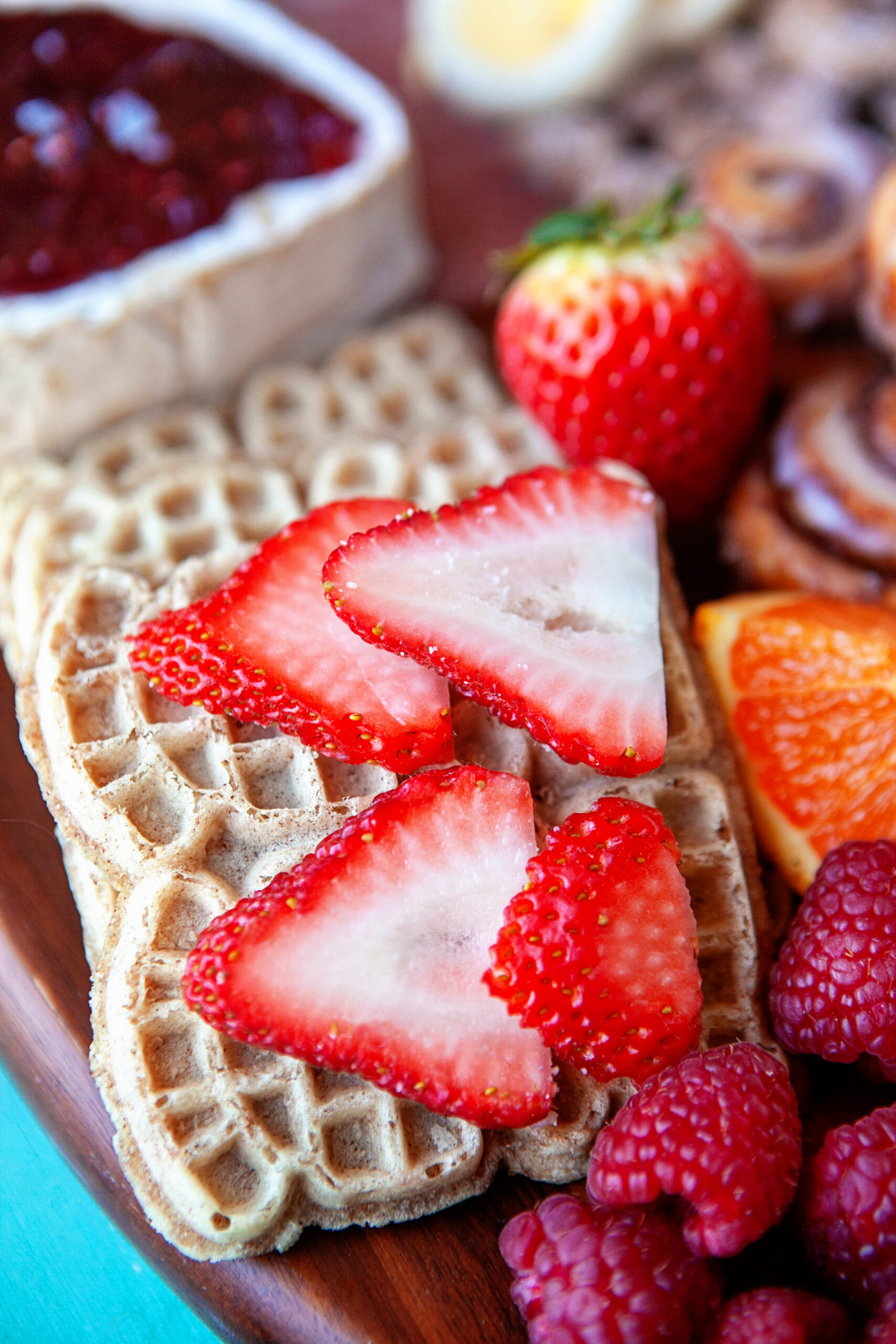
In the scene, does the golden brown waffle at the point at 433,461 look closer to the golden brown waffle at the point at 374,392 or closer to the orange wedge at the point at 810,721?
the golden brown waffle at the point at 374,392

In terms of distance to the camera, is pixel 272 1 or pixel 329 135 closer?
pixel 329 135

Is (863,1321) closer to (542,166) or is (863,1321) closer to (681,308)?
(681,308)

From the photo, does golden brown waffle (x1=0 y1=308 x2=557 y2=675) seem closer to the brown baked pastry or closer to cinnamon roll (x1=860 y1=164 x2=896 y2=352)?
the brown baked pastry

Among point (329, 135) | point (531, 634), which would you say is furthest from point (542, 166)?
point (531, 634)

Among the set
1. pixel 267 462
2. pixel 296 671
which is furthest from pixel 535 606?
pixel 267 462

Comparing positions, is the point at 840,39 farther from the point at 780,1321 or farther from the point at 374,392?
the point at 780,1321

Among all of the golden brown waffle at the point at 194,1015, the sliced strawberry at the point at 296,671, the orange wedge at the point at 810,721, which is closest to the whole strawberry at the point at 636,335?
the orange wedge at the point at 810,721
